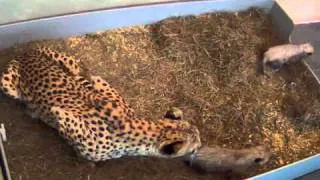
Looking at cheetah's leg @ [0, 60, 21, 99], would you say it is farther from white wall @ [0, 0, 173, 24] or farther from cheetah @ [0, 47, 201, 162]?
white wall @ [0, 0, 173, 24]

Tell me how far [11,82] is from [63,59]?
0.17 metres

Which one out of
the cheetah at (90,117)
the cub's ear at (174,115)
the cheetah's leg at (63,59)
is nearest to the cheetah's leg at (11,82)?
the cheetah at (90,117)

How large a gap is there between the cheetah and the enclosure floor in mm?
56

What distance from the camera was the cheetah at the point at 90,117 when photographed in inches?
56.8

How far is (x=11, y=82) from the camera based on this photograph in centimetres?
158

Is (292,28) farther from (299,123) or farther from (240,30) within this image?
(299,123)

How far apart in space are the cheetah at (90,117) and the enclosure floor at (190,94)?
0.18ft

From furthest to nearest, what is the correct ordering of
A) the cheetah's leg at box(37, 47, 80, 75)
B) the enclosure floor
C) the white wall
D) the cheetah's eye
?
the white wall, the cheetah's leg at box(37, 47, 80, 75), the enclosure floor, the cheetah's eye

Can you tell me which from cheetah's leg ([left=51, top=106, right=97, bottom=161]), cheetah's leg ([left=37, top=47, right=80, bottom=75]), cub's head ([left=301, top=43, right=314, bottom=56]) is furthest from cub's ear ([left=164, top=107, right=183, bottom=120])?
cub's head ([left=301, top=43, right=314, bottom=56])

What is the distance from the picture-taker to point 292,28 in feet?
6.43

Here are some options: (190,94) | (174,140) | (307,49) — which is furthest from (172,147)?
(307,49)

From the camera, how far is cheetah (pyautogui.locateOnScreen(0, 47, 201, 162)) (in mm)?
1442

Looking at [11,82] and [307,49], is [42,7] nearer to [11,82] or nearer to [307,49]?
[11,82]

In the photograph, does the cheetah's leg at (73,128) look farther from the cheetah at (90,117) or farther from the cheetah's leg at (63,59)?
the cheetah's leg at (63,59)
